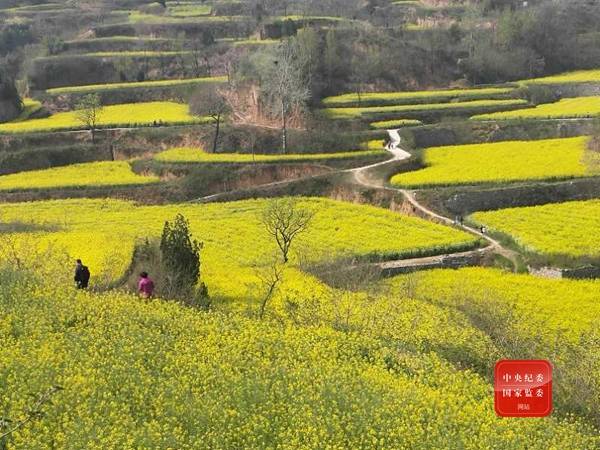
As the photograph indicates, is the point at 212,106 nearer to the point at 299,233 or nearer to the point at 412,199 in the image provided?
the point at 412,199

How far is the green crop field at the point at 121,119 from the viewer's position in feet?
214

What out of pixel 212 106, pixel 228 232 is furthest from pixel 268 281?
pixel 212 106

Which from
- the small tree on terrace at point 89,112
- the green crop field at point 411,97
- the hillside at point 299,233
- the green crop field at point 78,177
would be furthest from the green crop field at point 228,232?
the green crop field at point 411,97

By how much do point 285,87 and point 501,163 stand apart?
67.8ft

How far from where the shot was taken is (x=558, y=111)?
66.8 m

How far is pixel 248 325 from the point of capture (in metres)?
18.6

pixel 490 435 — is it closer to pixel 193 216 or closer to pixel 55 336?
pixel 55 336

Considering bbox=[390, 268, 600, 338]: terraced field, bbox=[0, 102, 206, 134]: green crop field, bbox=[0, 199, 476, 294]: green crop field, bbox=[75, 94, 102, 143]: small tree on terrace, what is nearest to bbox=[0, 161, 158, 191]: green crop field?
bbox=[0, 199, 476, 294]: green crop field

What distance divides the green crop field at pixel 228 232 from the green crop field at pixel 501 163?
24.3 feet

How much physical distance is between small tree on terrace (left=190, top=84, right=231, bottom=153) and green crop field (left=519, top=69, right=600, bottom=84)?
124 ft

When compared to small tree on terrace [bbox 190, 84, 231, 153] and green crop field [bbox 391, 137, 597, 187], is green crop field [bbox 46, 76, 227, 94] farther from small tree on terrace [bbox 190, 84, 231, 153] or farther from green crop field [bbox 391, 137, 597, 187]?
green crop field [bbox 391, 137, 597, 187]

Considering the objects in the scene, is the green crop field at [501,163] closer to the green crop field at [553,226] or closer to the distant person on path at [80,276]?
the green crop field at [553,226]

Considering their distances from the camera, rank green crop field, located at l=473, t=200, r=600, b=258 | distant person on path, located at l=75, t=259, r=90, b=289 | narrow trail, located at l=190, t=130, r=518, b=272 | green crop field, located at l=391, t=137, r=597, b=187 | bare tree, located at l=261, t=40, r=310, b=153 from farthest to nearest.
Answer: bare tree, located at l=261, t=40, r=310, b=153, green crop field, located at l=391, t=137, r=597, b=187, green crop field, located at l=473, t=200, r=600, b=258, narrow trail, located at l=190, t=130, r=518, b=272, distant person on path, located at l=75, t=259, r=90, b=289

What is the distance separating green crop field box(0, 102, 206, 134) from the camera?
65.2 m
